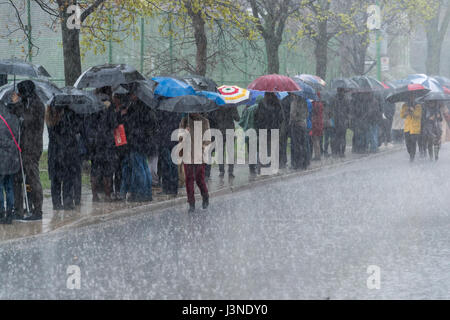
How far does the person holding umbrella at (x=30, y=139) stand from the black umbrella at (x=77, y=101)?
3.26 ft

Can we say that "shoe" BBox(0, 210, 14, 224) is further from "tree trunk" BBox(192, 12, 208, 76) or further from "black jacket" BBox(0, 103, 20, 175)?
"tree trunk" BBox(192, 12, 208, 76)

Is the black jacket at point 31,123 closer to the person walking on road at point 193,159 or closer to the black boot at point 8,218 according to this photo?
the black boot at point 8,218

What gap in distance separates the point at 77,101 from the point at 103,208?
66.1 inches

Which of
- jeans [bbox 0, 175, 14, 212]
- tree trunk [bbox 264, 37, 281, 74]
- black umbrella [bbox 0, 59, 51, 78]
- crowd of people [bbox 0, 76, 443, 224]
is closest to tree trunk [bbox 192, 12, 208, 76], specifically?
crowd of people [bbox 0, 76, 443, 224]

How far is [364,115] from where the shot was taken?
81.6 ft

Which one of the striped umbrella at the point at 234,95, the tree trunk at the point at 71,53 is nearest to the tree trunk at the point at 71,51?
the tree trunk at the point at 71,53

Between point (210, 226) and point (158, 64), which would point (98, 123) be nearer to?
point (210, 226)

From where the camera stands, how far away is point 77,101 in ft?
42.0

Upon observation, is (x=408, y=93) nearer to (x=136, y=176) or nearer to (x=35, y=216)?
(x=136, y=176)

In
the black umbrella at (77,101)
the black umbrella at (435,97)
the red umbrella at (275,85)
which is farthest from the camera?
the black umbrella at (435,97)

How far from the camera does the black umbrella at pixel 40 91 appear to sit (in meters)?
11.7

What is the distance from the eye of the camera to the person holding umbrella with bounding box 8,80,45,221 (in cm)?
1137

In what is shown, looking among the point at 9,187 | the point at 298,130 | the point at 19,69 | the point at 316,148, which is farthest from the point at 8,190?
the point at 316,148
